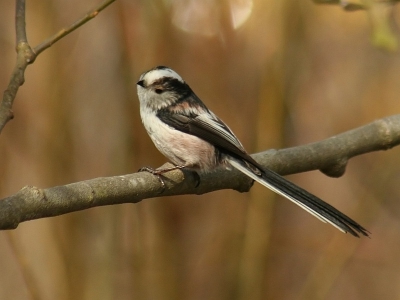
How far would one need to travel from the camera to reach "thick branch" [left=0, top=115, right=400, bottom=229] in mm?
1883

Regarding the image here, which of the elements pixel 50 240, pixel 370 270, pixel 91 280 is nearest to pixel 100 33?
pixel 50 240

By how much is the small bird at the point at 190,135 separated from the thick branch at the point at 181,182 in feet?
0.33

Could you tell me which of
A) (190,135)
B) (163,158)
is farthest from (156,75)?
(163,158)

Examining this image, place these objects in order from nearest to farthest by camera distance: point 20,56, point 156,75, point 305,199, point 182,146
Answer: point 20,56, point 305,199, point 182,146, point 156,75

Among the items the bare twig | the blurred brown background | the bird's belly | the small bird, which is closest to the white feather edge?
the small bird

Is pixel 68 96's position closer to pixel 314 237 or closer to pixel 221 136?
pixel 221 136

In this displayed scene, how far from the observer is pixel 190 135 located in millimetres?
2965

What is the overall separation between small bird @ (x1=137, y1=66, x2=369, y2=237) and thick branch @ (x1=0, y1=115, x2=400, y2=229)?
0.10 metres

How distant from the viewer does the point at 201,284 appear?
456cm

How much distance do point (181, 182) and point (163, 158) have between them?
169cm

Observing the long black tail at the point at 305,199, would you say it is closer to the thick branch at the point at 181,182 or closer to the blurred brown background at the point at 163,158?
the thick branch at the point at 181,182

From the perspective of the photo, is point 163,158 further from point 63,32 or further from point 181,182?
point 63,32

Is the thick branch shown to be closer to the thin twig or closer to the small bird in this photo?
the small bird

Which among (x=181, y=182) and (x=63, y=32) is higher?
(x=63, y=32)
